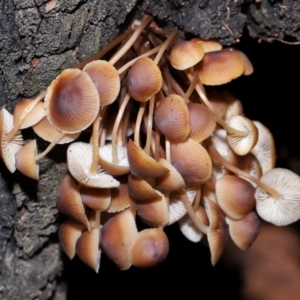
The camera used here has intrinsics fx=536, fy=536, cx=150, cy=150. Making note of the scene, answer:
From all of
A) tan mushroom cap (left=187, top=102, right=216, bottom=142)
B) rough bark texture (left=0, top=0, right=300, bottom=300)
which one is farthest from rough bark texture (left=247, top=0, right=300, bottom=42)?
tan mushroom cap (left=187, top=102, right=216, bottom=142)

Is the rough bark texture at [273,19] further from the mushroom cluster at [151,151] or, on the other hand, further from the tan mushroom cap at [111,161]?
the tan mushroom cap at [111,161]

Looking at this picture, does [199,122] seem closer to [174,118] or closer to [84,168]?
[174,118]

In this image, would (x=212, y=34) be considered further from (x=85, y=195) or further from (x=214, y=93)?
(x=85, y=195)

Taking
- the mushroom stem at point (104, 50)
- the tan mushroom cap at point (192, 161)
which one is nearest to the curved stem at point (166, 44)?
the mushroom stem at point (104, 50)

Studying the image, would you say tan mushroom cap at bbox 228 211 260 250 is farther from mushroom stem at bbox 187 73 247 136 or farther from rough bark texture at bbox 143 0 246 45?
rough bark texture at bbox 143 0 246 45

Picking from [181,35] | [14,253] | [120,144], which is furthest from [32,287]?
[181,35]

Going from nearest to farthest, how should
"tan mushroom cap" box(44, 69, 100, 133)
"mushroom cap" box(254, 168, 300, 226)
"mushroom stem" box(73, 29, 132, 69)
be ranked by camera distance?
1. "tan mushroom cap" box(44, 69, 100, 133)
2. "mushroom stem" box(73, 29, 132, 69)
3. "mushroom cap" box(254, 168, 300, 226)

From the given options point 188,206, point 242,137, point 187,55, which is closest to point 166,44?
point 187,55
